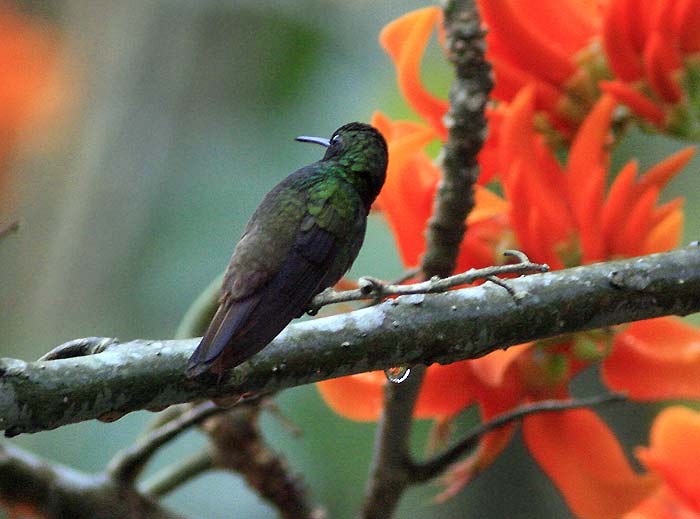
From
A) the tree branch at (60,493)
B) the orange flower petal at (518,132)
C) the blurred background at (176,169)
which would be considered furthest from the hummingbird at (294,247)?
the blurred background at (176,169)

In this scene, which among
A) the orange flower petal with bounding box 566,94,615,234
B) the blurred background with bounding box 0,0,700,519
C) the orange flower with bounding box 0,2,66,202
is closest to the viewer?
the orange flower petal with bounding box 566,94,615,234

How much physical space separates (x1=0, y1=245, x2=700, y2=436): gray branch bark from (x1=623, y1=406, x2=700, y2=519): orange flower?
154 mm

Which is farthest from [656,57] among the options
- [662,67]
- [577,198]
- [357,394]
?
[357,394]

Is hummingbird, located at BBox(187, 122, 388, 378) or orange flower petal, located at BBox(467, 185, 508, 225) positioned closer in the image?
hummingbird, located at BBox(187, 122, 388, 378)

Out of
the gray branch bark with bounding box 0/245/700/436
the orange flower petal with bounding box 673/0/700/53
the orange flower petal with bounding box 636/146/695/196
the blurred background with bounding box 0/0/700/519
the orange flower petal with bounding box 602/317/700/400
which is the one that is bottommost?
the blurred background with bounding box 0/0/700/519

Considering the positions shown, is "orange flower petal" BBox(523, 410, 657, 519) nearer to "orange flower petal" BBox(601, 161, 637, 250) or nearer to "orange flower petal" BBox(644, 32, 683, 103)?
"orange flower petal" BBox(601, 161, 637, 250)

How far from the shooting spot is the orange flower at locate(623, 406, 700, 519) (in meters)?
0.73

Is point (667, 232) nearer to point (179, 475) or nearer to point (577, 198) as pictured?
point (577, 198)

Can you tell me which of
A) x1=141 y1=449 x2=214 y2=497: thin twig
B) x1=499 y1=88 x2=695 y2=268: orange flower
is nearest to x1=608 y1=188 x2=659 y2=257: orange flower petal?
x1=499 y1=88 x2=695 y2=268: orange flower

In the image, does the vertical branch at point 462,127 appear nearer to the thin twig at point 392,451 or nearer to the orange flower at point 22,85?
the thin twig at point 392,451

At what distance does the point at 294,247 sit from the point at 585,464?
0.32m

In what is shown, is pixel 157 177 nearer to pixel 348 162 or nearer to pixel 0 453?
pixel 0 453

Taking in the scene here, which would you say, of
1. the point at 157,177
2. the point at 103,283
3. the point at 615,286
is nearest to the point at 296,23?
the point at 157,177

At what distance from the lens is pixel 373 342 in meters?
0.56
